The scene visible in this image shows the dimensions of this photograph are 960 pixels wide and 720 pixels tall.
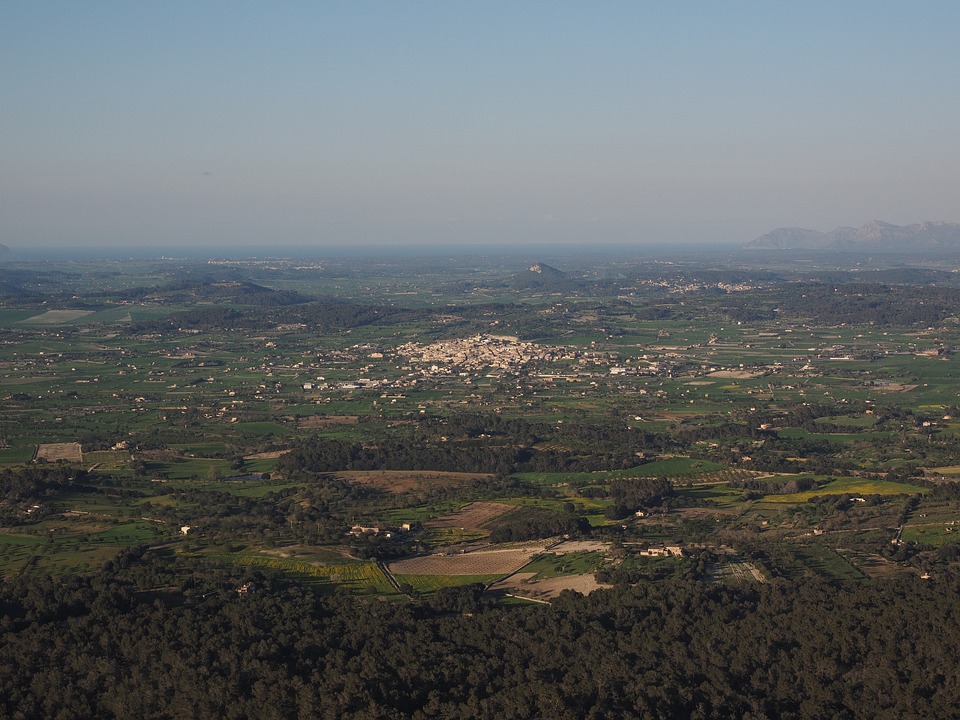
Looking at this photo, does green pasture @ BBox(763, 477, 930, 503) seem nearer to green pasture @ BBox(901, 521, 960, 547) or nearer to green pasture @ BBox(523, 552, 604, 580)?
green pasture @ BBox(901, 521, 960, 547)

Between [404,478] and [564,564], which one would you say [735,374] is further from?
[564,564]

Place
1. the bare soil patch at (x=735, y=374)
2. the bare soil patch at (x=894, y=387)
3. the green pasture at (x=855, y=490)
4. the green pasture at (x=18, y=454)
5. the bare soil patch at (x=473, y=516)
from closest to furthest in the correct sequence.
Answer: the bare soil patch at (x=473, y=516), the green pasture at (x=855, y=490), the green pasture at (x=18, y=454), the bare soil patch at (x=894, y=387), the bare soil patch at (x=735, y=374)

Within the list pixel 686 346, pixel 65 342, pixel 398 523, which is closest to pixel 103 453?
pixel 398 523

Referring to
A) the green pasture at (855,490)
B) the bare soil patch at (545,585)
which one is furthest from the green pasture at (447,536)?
the green pasture at (855,490)

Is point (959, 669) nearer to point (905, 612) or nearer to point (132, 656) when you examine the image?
point (905, 612)

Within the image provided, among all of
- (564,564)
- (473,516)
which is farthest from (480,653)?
(473,516)

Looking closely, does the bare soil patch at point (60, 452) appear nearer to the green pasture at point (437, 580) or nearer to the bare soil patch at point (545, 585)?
the green pasture at point (437, 580)

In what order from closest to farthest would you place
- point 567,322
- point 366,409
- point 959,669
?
point 959,669 → point 366,409 → point 567,322
